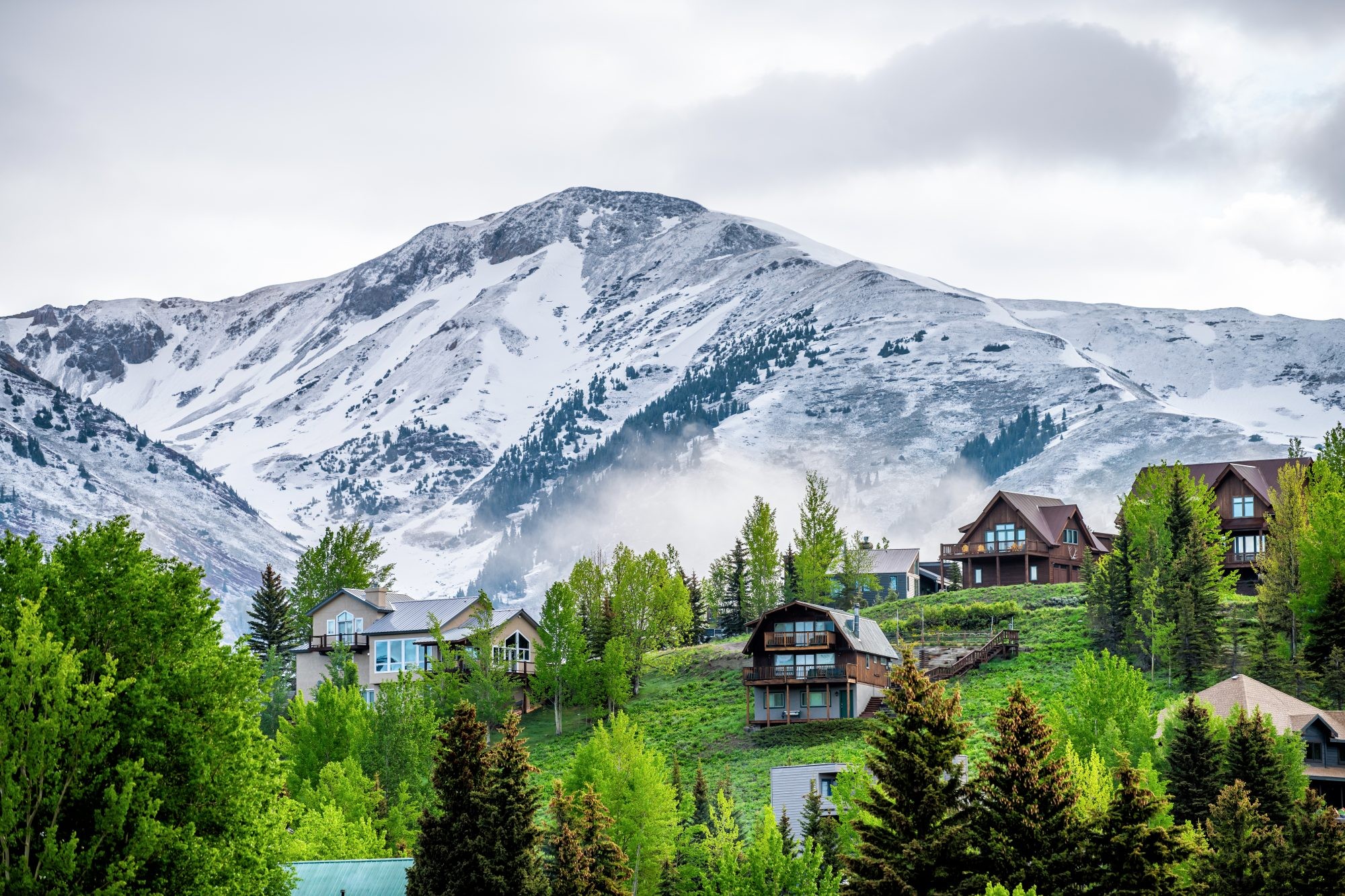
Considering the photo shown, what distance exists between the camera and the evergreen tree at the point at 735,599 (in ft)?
417

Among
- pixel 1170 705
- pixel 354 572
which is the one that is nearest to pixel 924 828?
pixel 1170 705

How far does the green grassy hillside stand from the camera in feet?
251

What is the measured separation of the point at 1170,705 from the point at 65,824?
153 feet

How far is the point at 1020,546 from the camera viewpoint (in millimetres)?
122375

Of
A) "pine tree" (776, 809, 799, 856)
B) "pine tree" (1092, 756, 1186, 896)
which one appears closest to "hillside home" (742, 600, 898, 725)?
"pine tree" (776, 809, 799, 856)

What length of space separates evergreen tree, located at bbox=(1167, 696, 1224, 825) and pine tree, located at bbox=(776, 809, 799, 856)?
13.5 meters

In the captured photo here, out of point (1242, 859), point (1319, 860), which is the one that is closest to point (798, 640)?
point (1242, 859)

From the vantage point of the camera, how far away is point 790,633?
8869cm

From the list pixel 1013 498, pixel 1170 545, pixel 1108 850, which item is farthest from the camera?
pixel 1013 498

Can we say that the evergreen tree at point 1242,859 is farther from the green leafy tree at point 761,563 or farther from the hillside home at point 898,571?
the hillside home at point 898,571

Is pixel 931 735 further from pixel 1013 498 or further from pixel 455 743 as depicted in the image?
pixel 1013 498

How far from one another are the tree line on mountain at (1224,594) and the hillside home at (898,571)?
5303cm

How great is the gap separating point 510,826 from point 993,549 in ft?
263

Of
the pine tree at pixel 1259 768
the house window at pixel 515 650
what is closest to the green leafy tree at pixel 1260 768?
the pine tree at pixel 1259 768
